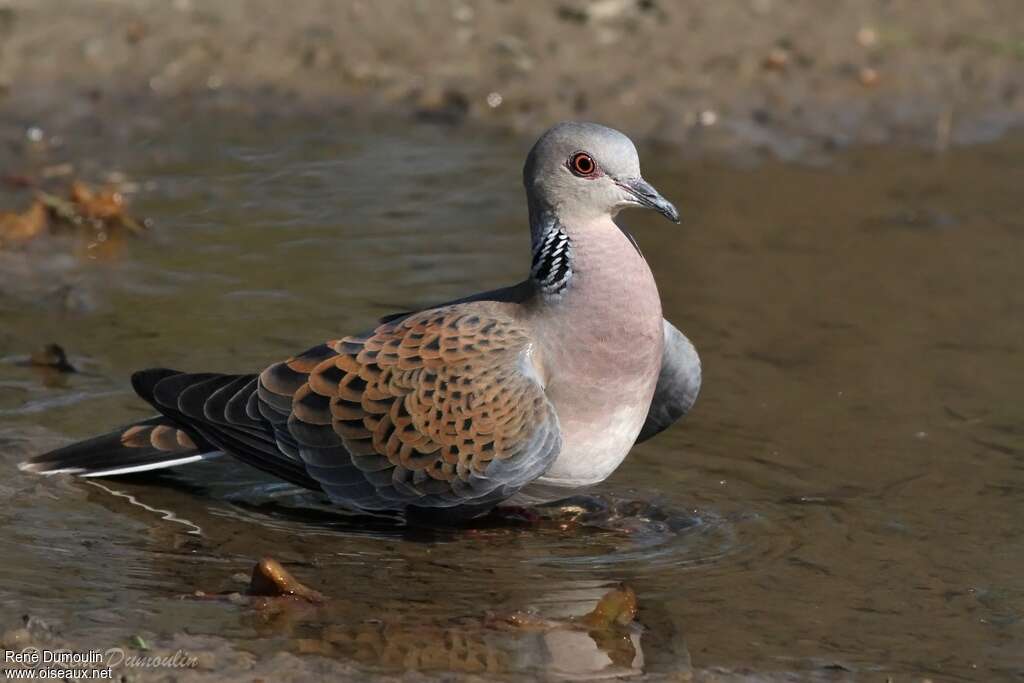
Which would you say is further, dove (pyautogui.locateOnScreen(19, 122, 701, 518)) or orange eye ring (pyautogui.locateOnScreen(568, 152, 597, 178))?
orange eye ring (pyautogui.locateOnScreen(568, 152, 597, 178))

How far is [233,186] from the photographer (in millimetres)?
8758

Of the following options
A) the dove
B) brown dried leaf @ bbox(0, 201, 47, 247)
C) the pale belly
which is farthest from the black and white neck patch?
brown dried leaf @ bbox(0, 201, 47, 247)

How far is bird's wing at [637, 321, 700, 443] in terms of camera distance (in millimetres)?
5703

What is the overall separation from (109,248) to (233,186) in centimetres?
90

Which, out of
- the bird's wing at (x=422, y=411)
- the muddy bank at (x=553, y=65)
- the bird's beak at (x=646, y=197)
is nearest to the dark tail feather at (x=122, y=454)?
the bird's wing at (x=422, y=411)

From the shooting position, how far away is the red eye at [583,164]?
5.44 meters

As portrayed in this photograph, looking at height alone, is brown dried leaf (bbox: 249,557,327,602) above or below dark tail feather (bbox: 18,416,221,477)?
below

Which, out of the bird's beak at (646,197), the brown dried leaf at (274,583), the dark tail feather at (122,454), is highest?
the bird's beak at (646,197)

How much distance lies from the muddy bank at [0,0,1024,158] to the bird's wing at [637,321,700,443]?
Answer: 382cm

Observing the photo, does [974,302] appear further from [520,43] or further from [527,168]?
[520,43]

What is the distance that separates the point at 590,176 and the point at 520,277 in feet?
7.40

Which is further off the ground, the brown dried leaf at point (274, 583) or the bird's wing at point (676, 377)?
the bird's wing at point (676, 377)

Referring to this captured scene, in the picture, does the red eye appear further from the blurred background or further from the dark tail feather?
the dark tail feather

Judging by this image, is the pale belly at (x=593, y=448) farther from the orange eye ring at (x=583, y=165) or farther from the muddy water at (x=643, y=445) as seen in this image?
the orange eye ring at (x=583, y=165)
